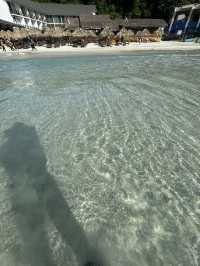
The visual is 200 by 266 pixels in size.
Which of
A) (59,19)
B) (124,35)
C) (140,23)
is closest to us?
(124,35)

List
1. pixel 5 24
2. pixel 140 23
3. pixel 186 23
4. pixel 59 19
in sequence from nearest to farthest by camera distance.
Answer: pixel 5 24 → pixel 186 23 → pixel 140 23 → pixel 59 19

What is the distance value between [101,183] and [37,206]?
4.01ft

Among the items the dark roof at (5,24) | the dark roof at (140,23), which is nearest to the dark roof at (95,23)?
the dark roof at (140,23)

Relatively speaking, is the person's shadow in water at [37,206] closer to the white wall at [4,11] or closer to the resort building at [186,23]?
the white wall at [4,11]

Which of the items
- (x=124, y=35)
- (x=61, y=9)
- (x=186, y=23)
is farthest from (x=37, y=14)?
(x=186, y=23)

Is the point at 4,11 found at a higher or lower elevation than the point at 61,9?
higher

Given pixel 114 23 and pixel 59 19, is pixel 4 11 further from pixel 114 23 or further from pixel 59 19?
pixel 59 19

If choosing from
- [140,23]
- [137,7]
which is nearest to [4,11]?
[140,23]

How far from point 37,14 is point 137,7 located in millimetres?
32922

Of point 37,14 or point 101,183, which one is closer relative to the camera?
point 101,183

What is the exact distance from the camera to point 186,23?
56312 mm

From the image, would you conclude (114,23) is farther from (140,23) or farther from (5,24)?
(5,24)

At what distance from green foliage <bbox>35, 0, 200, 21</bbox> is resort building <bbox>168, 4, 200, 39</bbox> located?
16252mm

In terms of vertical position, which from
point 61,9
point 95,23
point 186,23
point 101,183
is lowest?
point 61,9
